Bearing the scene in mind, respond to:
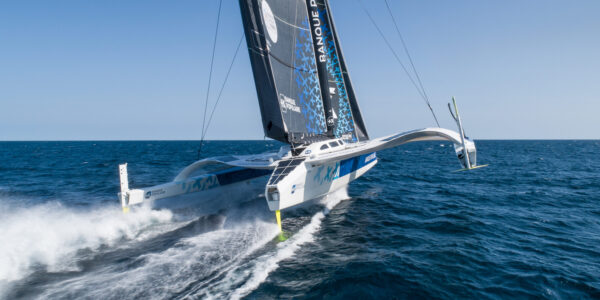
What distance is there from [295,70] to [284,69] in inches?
20.6

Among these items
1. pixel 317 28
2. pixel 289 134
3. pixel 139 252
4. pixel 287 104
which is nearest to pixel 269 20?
pixel 317 28

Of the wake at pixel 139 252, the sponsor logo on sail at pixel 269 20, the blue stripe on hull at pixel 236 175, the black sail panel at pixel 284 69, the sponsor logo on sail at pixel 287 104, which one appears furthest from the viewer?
the blue stripe on hull at pixel 236 175

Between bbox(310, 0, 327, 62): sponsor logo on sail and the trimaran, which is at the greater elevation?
bbox(310, 0, 327, 62): sponsor logo on sail

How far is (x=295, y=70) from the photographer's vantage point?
877 centimetres

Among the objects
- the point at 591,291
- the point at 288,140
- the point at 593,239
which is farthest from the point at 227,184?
the point at 593,239

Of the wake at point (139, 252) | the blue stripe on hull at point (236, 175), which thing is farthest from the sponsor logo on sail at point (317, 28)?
the wake at point (139, 252)

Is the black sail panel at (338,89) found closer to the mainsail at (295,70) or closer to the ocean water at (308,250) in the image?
the mainsail at (295,70)

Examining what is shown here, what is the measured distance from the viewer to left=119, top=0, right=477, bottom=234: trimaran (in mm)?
6719

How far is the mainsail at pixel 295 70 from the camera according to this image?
777 centimetres

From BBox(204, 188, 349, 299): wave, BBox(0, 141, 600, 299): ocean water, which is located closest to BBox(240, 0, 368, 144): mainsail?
BBox(0, 141, 600, 299): ocean water

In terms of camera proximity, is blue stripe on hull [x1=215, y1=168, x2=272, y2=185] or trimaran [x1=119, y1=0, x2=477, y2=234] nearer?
trimaran [x1=119, y1=0, x2=477, y2=234]

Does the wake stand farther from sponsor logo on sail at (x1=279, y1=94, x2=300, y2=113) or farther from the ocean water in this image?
sponsor logo on sail at (x1=279, y1=94, x2=300, y2=113)

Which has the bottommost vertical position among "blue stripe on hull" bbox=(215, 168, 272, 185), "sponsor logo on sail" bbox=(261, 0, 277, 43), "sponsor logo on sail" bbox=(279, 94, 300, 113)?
"blue stripe on hull" bbox=(215, 168, 272, 185)

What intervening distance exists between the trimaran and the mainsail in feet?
0.09
